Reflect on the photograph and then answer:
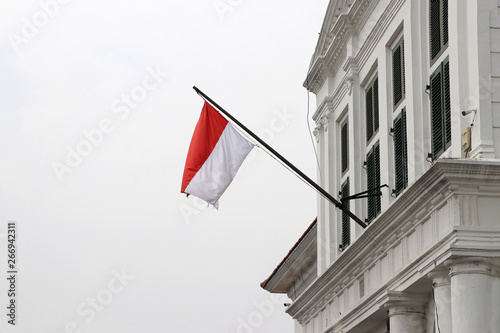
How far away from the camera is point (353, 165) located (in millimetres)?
24969

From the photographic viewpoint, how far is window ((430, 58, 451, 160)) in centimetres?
1914

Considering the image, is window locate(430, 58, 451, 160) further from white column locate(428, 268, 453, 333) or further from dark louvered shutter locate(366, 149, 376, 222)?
dark louvered shutter locate(366, 149, 376, 222)

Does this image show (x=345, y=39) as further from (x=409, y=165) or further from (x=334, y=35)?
(x=409, y=165)

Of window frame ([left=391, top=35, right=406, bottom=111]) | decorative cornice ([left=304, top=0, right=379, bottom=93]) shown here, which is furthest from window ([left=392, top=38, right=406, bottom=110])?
decorative cornice ([left=304, top=0, right=379, bottom=93])

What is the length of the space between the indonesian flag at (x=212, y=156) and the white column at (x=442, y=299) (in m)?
5.76

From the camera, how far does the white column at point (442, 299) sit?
18078mm

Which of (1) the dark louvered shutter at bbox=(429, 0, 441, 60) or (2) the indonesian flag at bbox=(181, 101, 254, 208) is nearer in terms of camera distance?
(1) the dark louvered shutter at bbox=(429, 0, 441, 60)

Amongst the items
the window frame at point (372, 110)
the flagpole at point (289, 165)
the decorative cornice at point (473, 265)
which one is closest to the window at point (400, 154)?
the flagpole at point (289, 165)

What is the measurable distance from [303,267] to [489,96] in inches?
622

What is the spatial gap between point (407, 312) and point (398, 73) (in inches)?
197

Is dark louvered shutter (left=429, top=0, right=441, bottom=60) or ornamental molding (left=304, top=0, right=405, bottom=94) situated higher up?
ornamental molding (left=304, top=0, right=405, bottom=94)

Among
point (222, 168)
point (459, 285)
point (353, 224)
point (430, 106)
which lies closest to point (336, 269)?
point (353, 224)

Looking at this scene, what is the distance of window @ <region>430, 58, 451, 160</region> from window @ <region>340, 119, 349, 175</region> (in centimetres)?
632

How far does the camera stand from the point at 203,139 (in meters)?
22.8
